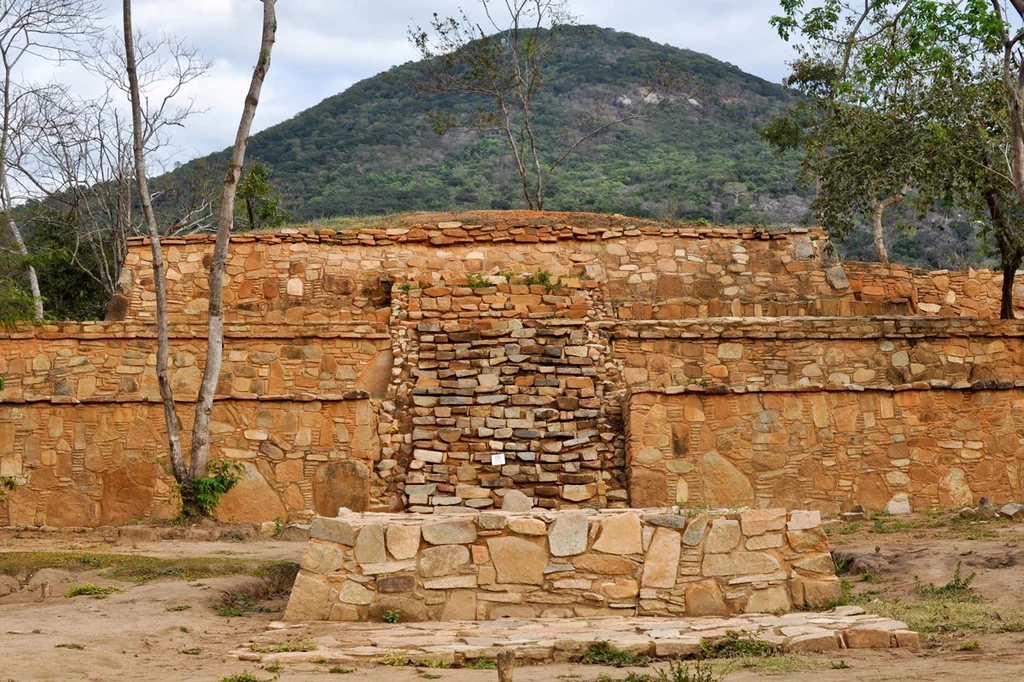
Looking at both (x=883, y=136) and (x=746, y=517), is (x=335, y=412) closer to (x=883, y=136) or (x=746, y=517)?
(x=746, y=517)

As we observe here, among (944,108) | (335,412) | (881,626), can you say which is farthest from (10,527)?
(944,108)

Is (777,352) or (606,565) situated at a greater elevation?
(777,352)

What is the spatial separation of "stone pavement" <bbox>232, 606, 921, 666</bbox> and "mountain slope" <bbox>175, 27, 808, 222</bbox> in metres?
26.2

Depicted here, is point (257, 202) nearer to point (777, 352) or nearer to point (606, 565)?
point (777, 352)

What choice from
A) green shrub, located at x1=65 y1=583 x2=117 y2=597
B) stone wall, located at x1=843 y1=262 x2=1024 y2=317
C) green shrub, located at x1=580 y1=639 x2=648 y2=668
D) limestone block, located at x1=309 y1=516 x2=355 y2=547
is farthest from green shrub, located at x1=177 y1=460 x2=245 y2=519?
stone wall, located at x1=843 y1=262 x2=1024 y2=317

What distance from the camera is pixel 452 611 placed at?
764cm

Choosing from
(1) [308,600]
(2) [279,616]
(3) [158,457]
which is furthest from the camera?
(3) [158,457]

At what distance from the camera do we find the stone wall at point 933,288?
17.8 meters

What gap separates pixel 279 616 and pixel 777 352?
7940 mm

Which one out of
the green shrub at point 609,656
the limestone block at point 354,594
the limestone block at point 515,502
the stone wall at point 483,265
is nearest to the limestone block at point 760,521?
the green shrub at point 609,656

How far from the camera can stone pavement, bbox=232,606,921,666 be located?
649 cm

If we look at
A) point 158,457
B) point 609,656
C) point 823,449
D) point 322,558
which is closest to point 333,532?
point 322,558

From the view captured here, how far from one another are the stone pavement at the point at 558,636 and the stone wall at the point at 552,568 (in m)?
0.17

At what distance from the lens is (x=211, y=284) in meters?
12.4
